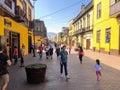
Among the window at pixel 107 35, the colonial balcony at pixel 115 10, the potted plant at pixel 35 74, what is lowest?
the potted plant at pixel 35 74

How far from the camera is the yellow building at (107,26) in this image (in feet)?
83.4

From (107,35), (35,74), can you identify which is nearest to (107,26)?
(107,35)

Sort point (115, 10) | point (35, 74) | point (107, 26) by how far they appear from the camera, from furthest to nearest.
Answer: point (107, 26)
point (115, 10)
point (35, 74)

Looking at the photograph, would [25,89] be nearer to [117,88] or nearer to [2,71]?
[2,71]

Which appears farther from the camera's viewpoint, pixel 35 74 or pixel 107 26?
pixel 107 26

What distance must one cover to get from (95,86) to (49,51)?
14.8m

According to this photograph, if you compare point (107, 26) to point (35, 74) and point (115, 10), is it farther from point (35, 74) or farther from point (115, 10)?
point (35, 74)

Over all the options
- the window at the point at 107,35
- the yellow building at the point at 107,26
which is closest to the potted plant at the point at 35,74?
the yellow building at the point at 107,26

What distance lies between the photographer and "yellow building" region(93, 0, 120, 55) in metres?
25.4

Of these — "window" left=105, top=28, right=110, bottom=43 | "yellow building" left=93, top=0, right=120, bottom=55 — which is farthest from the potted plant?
"window" left=105, top=28, right=110, bottom=43

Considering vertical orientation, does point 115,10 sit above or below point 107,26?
above

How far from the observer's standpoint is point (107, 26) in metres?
29.7

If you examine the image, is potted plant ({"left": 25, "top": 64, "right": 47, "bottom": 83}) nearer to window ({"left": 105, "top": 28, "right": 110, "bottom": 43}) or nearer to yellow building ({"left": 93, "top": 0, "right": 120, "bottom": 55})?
yellow building ({"left": 93, "top": 0, "right": 120, "bottom": 55})

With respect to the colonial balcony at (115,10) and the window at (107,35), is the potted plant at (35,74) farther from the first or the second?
the window at (107,35)
